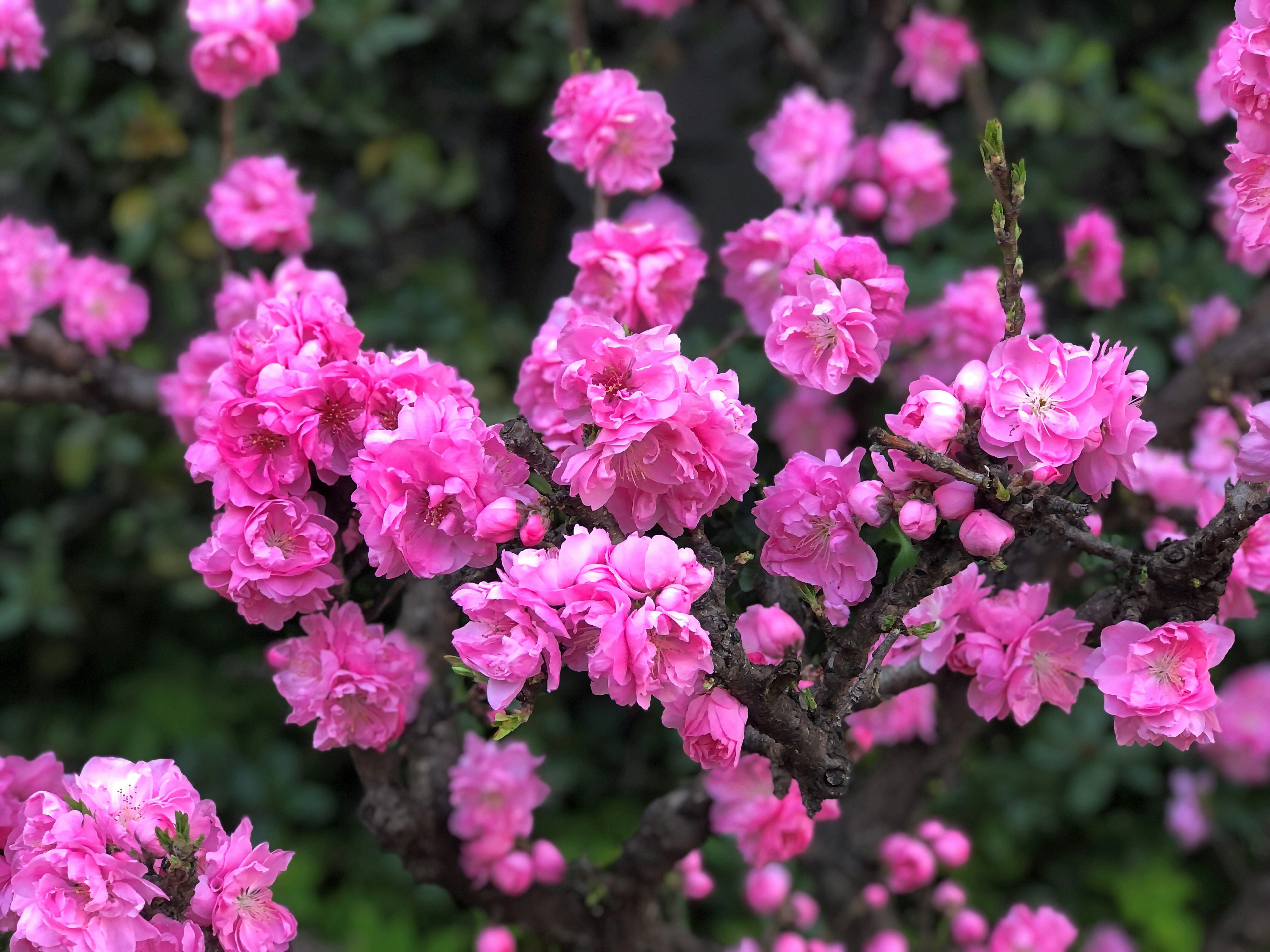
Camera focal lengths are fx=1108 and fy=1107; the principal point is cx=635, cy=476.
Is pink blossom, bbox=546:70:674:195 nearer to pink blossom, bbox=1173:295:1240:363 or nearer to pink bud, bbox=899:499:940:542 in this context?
pink bud, bbox=899:499:940:542

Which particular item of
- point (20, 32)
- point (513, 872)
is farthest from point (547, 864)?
point (20, 32)

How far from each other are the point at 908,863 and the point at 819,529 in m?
0.74

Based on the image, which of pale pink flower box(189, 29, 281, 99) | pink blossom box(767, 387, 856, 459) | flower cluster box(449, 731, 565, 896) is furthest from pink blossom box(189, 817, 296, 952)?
pink blossom box(767, 387, 856, 459)

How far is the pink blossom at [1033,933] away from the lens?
137cm

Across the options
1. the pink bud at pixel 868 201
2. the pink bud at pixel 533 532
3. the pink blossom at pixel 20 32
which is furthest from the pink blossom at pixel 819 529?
the pink blossom at pixel 20 32

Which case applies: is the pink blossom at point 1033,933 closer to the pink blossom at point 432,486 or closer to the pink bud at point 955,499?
the pink bud at point 955,499

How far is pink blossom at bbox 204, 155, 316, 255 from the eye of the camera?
1351mm

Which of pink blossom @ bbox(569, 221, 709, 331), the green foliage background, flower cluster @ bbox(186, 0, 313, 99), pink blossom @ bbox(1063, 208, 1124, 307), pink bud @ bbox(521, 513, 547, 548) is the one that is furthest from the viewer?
the green foliage background

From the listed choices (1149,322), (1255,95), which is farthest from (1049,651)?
(1149,322)

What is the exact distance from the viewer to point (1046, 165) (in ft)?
6.69

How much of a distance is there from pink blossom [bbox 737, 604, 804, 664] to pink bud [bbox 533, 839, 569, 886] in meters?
0.47

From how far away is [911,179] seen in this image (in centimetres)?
154

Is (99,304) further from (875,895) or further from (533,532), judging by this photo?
(875,895)

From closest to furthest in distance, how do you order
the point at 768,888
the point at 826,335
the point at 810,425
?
the point at 826,335, the point at 768,888, the point at 810,425
